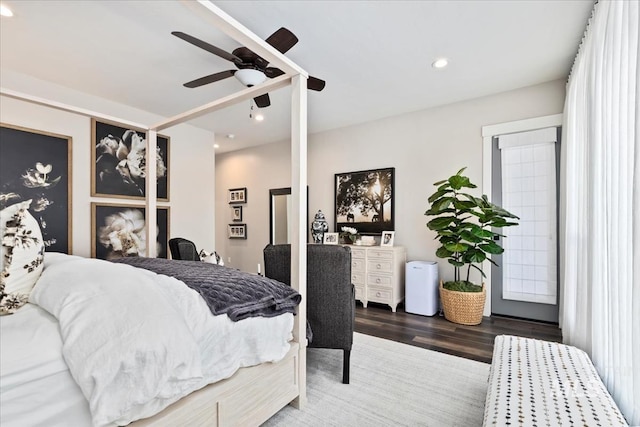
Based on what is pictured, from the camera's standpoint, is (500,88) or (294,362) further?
(500,88)

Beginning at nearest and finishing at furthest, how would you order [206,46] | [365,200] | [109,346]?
[109,346] < [206,46] < [365,200]

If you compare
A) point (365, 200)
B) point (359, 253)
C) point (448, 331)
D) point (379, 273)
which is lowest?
point (448, 331)

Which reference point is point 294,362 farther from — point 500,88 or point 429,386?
point 500,88

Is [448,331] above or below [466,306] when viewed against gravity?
below

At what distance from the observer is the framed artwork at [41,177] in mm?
2783

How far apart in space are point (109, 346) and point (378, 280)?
10.8ft

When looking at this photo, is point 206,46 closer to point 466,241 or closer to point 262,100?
point 262,100

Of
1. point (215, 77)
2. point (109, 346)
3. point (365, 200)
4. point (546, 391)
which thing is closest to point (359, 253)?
point (365, 200)

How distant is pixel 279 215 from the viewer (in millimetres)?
5387

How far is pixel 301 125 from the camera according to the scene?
5.54 ft

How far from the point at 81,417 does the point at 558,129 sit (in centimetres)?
430

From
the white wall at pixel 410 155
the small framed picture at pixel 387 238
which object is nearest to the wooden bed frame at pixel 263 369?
the small framed picture at pixel 387 238

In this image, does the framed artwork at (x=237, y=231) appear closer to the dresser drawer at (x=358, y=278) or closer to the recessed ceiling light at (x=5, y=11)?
the dresser drawer at (x=358, y=278)

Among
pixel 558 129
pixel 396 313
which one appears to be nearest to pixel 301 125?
pixel 396 313
